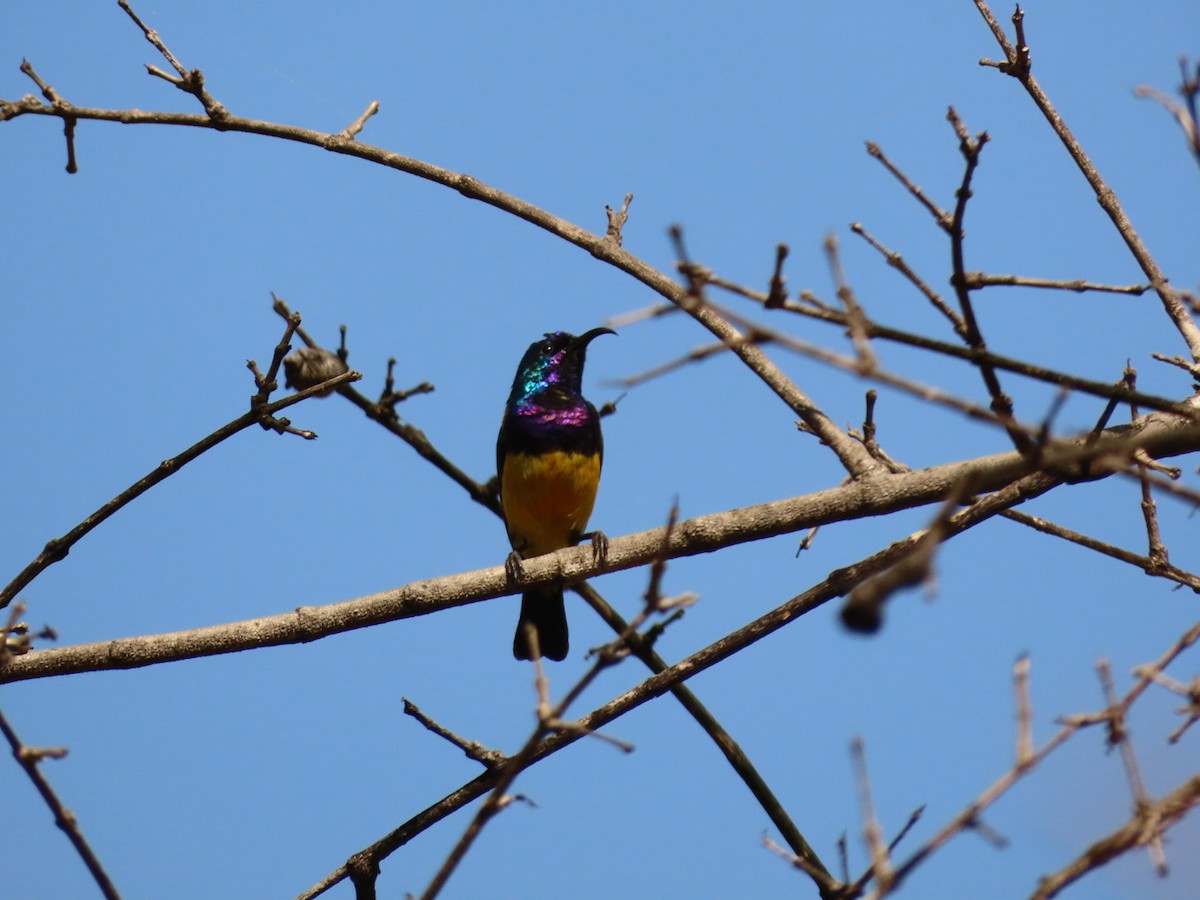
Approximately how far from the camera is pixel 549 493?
702cm

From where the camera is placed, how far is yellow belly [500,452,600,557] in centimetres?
700

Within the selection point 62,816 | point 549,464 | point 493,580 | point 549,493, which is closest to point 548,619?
point 549,493

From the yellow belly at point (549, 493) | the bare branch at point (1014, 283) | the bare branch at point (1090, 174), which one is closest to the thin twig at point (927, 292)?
the bare branch at point (1014, 283)

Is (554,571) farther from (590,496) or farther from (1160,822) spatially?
(1160,822)

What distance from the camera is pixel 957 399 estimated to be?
1931 millimetres

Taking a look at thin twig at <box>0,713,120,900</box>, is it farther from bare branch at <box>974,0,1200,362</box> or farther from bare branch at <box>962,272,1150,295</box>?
bare branch at <box>974,0,1200,362</box>

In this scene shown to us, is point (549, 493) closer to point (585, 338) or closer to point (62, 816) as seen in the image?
point (585, 338)

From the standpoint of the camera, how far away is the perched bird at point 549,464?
7039mm

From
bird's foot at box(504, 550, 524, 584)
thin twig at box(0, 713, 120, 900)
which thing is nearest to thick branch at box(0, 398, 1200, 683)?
bird's foot at box(504, 550, 524, 584)

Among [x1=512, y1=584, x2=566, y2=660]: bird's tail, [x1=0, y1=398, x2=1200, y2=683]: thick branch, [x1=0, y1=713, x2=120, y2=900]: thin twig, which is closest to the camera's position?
[x1=0, y1=713, x2=120, y2=900]: thin twig

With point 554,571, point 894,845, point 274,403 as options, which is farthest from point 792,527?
point 274,403

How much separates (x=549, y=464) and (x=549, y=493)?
170 millimetres

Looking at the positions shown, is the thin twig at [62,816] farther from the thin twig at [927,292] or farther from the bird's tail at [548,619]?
the bird's tail at [548,619]

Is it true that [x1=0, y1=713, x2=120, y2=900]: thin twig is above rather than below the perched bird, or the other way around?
below
